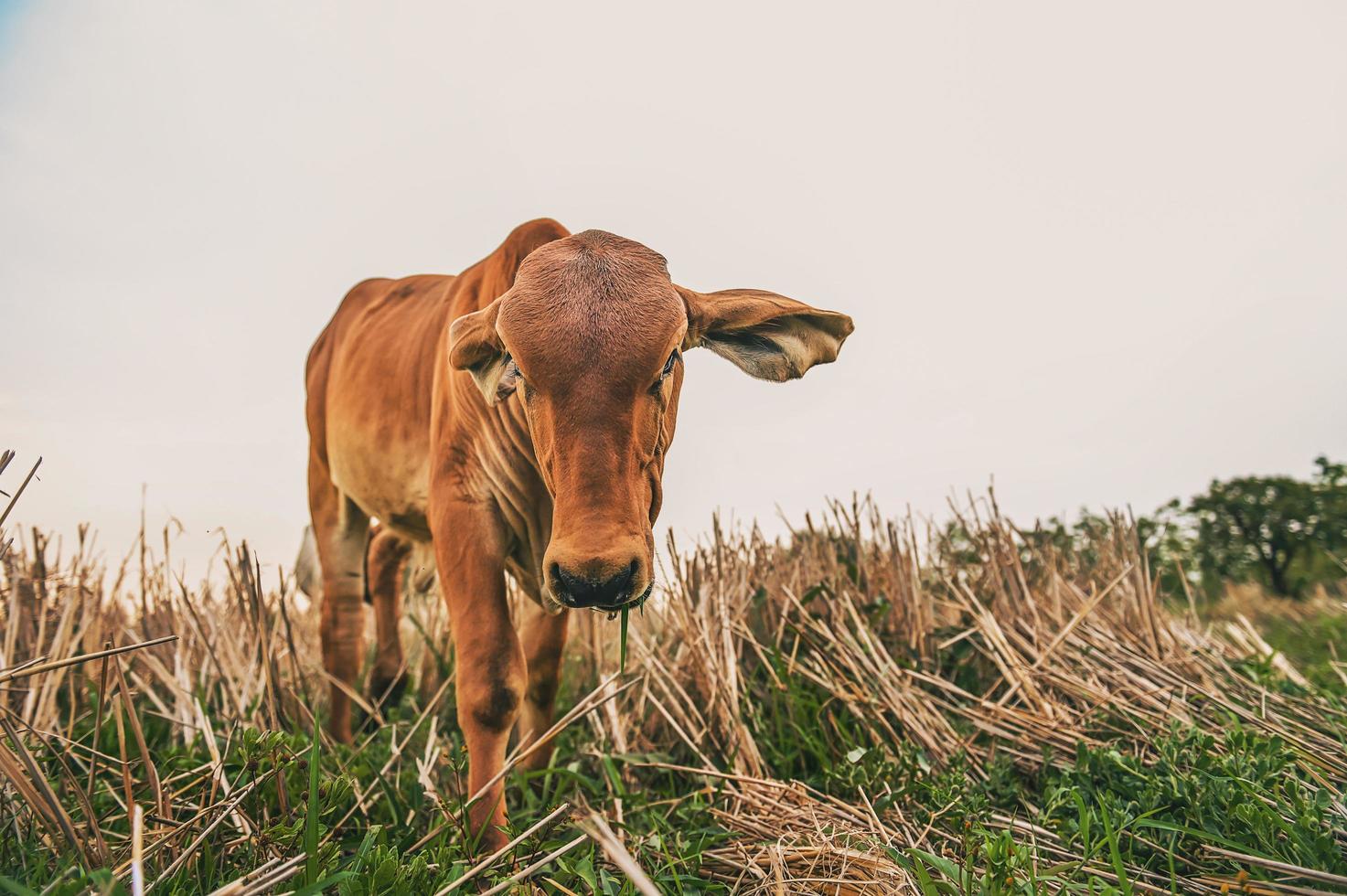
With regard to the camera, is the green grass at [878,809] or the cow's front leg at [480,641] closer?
the green grass at [878,809]

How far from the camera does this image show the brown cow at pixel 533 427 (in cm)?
223

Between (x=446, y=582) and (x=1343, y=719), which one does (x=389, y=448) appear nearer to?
(x=446, y=582)

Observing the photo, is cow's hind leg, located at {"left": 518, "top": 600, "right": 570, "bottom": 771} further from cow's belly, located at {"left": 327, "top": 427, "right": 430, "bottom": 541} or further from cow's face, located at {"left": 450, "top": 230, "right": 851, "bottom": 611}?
cow's face, located at {"left": 450, "top": 230, "right": 851, "bottom": 611}

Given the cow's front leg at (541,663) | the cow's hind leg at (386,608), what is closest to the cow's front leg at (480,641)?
the cow's front leg at (541,663)

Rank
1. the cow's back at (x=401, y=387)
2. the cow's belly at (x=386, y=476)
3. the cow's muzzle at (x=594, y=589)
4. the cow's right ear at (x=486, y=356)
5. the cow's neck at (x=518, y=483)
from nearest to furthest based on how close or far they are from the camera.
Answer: the cow's muzzle at (x=594, y=589)
the cow's right ear at (x=486, y=356)
the cow's neck at (x=518, y=483)
the cow's back at (x=401, y=387)
the cow's belly at (x=386, y=476)

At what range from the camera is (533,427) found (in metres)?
2.46

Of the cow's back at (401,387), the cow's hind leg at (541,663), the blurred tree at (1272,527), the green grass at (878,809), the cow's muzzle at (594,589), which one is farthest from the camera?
the blurred tree at (1272,527)

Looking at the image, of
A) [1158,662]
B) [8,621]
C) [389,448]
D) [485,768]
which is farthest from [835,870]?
[8,621]

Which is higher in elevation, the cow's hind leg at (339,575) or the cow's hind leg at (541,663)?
the cow's hind leg at (339,575)

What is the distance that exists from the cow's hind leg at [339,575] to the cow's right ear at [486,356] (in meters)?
2.47

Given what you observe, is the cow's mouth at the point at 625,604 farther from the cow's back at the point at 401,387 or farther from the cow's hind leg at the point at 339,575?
the cow's hind leg at the point at 339,575

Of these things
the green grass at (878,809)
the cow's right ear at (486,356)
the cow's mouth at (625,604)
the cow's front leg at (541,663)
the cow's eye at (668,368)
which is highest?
the cow's right ear at (486,356)

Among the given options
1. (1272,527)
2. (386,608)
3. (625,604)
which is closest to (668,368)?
(625,604)

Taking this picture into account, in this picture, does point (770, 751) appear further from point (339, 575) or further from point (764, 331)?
point (339, 575)
